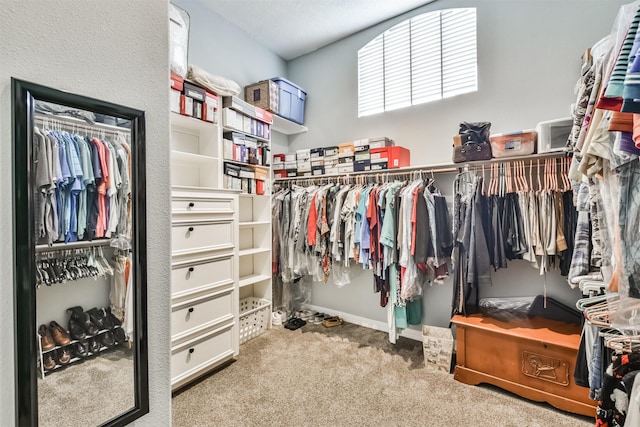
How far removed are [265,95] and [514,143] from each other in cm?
224

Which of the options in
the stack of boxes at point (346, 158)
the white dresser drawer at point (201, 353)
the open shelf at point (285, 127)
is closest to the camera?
the white dresser drawer at point (201, 353)

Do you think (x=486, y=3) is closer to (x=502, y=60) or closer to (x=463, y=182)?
(x=502, y=60)

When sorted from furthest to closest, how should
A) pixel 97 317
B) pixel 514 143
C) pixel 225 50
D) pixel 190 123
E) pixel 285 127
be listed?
pixel 285 127 < pixel 225 50 < pixel 190 123 < pixel 514 143 < pixel 97 317

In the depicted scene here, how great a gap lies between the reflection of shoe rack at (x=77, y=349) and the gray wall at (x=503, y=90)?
8.38 feet

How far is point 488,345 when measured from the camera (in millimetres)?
2033

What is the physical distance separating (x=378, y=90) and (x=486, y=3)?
43.2 inches

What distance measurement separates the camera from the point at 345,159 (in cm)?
299

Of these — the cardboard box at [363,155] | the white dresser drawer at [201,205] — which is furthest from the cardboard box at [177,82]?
the cardboard box at [363,155]

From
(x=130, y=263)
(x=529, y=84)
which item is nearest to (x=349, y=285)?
(x=529, y=84)

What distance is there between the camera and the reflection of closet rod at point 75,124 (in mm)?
685

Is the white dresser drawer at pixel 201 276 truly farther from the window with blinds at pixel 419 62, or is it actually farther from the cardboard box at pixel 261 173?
the window with blinds at pixel 419 62

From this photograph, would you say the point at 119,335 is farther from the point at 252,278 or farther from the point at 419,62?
the point at 419,62

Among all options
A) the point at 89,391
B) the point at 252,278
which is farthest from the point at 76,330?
the point at 252,278

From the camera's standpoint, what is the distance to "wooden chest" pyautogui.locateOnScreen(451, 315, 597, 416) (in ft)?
5.79
